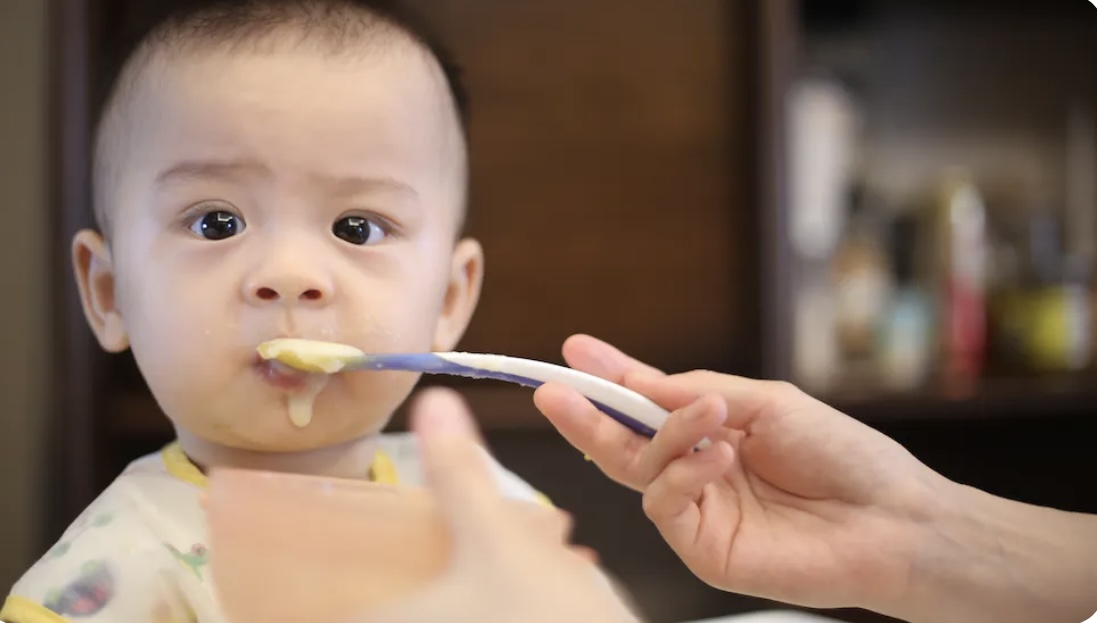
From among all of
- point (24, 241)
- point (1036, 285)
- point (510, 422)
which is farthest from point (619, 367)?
point (1036, 285)

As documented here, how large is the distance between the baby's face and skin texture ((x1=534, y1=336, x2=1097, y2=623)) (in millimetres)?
134

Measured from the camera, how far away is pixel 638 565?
21.5 inches

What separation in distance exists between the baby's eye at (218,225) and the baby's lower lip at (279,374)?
0.07 meters

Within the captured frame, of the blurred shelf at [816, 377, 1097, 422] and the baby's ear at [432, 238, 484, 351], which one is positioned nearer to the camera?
the baby's ear at [432, 238, 484, 351]

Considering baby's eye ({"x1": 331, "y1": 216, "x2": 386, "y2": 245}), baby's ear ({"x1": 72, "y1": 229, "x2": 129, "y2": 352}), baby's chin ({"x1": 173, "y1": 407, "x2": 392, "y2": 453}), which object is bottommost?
baby's chin ({"x1": 173, "y1": 407, "x2": 392, "y2": 453})

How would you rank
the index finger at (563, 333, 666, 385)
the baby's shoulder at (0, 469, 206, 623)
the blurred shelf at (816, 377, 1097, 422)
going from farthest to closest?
the blurred shelf at (816, 377, 1097, 422) → the index finger at (563, 333, 666, 385) → the baby's shoulder at (0, 469, 206, 623)

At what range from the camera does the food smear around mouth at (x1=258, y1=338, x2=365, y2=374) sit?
1.45 feet

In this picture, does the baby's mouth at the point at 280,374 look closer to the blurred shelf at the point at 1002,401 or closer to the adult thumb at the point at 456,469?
the adult thumb at the point at 456,469

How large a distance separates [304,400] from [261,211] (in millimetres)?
96

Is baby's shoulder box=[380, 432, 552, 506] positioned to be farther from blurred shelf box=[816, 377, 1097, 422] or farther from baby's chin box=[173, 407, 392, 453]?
blurred shelf box=[816, 377, 1097, 422]

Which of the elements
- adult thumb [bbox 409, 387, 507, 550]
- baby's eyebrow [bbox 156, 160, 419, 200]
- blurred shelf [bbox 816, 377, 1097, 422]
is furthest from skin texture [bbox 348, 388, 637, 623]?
blurred shelf [bbox 816, 377, 1097, 422]

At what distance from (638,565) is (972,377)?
0.42 m

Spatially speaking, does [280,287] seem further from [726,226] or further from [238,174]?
[726,226]

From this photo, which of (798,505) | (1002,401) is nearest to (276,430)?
(798,505)
